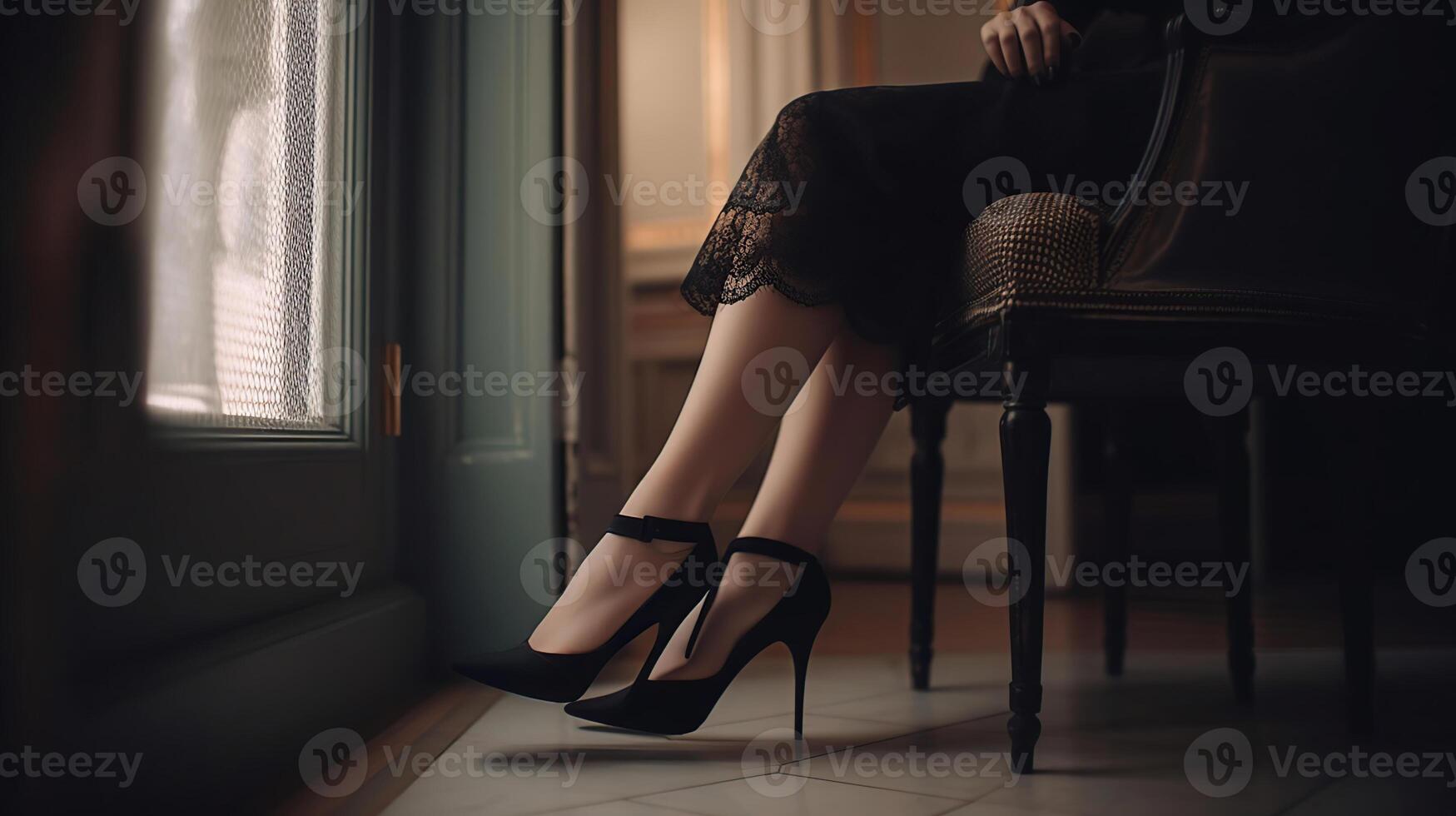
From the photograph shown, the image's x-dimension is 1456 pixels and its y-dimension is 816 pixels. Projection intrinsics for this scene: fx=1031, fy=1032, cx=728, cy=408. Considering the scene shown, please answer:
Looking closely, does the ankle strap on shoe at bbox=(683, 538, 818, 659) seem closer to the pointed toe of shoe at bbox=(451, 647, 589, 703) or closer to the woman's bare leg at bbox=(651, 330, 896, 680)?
the woman's bare leg at bbox=(651, 330, 896, 680)

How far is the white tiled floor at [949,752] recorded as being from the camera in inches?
29.3

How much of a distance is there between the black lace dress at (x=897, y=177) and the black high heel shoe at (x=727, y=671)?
9.1 inches

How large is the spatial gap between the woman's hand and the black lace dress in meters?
0.02

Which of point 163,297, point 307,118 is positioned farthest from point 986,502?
point 163,297

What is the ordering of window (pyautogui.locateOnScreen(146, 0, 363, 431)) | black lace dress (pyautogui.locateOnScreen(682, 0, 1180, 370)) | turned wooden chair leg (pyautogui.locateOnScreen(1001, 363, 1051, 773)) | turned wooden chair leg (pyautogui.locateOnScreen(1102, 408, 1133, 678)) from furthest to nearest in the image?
turned wooden chair leg (pyautogui.locateOnScreen(1102, 408, 1133, 678))
black lace dress (pyautogui.locateOnScreen(682, 0, 1180, 370))
turned wooden chair leg (pyautogui.locateOnScreen(1001, 363, 1051, 773))
window (pyautogui.locateOnScreen(146, 0, 363, 431))

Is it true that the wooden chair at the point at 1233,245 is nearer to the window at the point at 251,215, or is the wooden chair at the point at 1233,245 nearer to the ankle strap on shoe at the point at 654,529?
the ankle strap on shoe at the point at 654,529

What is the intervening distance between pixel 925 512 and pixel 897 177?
474 mm

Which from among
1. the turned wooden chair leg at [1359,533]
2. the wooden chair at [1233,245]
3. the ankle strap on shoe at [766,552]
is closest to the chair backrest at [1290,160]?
the wooden chair at [1233,245]

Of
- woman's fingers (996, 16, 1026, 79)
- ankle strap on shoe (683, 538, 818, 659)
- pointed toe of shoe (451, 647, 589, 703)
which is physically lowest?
pointed toe of shoe (451, 647, 589, 703)

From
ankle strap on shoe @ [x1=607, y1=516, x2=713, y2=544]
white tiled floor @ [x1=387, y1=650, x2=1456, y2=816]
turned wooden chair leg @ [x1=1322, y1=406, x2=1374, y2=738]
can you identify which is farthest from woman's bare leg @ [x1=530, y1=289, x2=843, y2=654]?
turned wooden chair leg @ [x1=1322, y1=406, x2=1374, y2=738]

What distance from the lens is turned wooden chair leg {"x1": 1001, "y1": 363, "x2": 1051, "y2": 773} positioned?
0.82m

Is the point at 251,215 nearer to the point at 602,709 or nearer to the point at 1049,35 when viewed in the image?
the point at 602,709

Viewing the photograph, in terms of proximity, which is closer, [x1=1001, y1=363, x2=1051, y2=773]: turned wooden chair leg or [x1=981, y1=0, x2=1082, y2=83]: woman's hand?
[x1=1001, y1=363, x2=1051, y2=773]: turned wooden chair leg

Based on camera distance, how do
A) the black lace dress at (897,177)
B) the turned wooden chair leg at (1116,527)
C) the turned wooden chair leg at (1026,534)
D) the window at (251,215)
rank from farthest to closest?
the turned wooden chair leg at (1116,527), the black lace dress at (897,177), the turned wooden chair leg at (1026,534), the window at (251,215)
